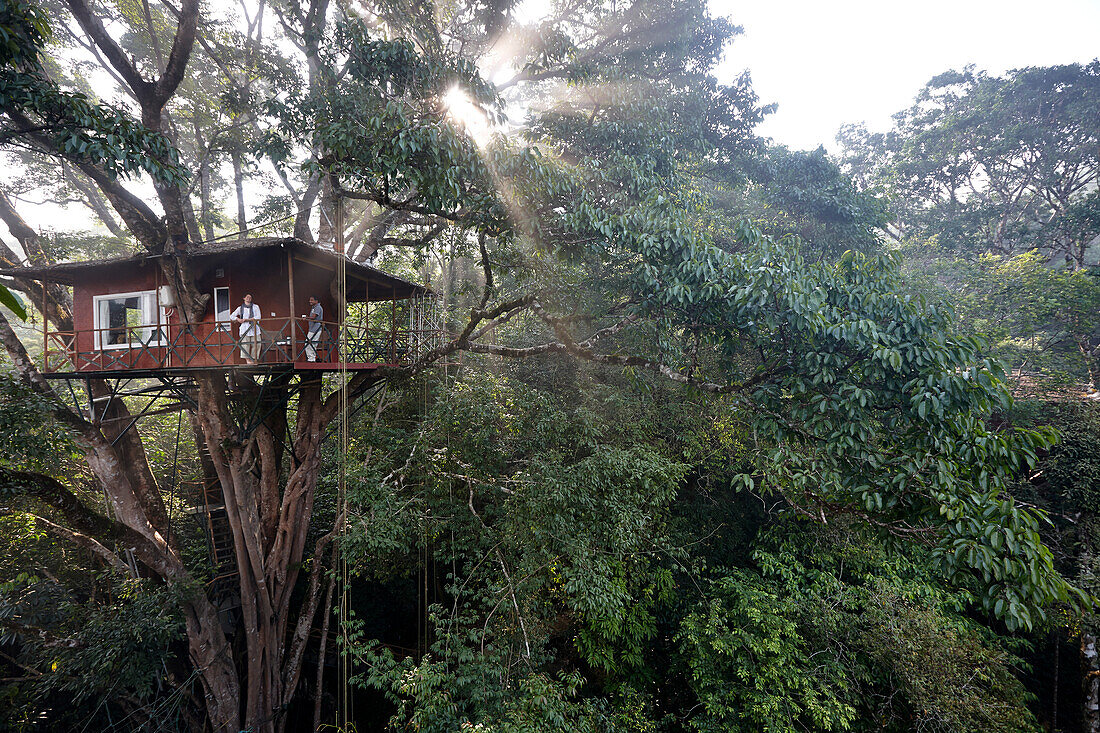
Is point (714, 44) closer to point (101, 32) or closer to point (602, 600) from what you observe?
point (101, 32)

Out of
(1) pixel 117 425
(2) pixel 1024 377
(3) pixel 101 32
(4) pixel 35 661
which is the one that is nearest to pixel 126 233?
(1) pixel 117 425

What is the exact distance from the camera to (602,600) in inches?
268

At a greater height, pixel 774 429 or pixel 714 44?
pixel 714 44

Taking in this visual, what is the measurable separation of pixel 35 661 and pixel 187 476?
4.87 metres

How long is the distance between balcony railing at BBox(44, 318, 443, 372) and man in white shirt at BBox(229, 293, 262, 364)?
0.11ft

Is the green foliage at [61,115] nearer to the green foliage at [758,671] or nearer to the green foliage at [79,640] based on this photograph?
the green foliage at [79,640]

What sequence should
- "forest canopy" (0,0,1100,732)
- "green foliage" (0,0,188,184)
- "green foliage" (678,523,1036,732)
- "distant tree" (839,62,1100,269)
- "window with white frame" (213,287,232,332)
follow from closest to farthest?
1. "green foliage" (0,0,188,184)
2. "forest canopy" (0,0,1100,732)
3. "green foliage" (678,523,1036,732)
4. "window with white frame" (213,287,232,332)
5. "distant tree" (839,62,1100,269)

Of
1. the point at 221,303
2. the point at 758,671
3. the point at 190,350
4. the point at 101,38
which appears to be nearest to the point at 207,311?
the point at 221,303

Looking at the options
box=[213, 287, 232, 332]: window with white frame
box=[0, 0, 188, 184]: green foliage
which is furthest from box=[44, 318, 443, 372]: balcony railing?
box=[0, 0, 188, 184]: green foliage

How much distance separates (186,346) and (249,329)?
0.98 meters

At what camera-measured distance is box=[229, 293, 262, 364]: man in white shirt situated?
749 cm

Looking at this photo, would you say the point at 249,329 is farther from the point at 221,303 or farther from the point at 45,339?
the point at 45,339

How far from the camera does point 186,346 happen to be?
7555mm

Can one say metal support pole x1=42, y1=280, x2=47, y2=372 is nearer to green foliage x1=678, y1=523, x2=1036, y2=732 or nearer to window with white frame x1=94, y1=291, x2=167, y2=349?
window with white frame x1=94, y1=291, x2=167, y2=349
